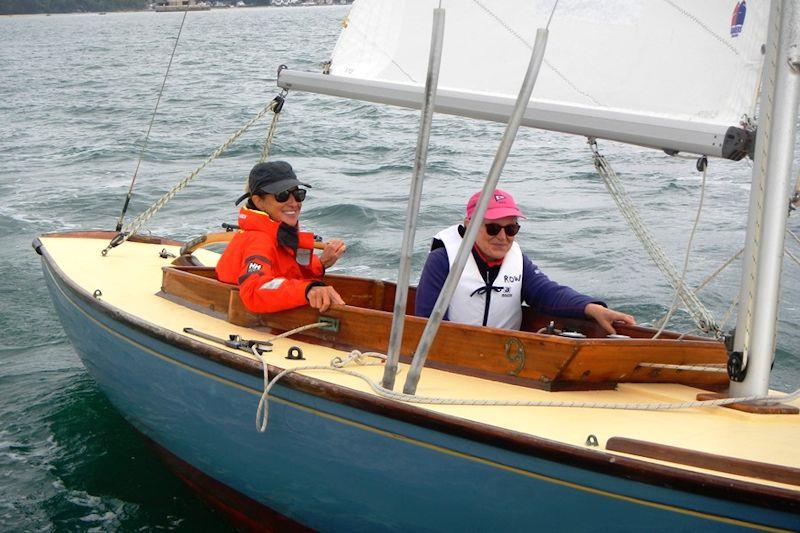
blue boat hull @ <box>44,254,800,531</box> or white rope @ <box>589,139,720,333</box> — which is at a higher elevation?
white rope @ <box>589,139,720,333</box>

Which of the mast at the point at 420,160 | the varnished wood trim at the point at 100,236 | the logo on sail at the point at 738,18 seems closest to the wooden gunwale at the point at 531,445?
the mast at the point at 420,160

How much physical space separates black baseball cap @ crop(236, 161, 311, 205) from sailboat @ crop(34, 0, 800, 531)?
1.60 ft

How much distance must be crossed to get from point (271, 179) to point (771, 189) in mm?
2248

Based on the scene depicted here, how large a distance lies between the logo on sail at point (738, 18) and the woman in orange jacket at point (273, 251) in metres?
1.87

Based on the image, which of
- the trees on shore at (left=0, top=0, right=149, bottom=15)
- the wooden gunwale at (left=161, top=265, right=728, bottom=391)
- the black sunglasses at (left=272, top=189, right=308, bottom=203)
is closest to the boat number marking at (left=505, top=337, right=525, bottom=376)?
the wooden gunwale at (left=161, top=265, right=728, bottom=391)

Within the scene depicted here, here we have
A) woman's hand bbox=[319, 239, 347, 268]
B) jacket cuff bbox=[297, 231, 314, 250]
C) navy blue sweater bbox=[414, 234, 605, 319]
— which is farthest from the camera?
woman's hand bbox=[319, 239, 347, 268]

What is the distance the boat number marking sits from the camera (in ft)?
12.6

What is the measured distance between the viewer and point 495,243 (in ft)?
13.8

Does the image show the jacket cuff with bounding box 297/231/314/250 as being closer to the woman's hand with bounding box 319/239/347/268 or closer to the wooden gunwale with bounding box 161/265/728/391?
the woman's hand with bounding box 319/239/347/268

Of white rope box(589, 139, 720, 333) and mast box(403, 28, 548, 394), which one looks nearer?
mast box(403, 28, 548, 394)

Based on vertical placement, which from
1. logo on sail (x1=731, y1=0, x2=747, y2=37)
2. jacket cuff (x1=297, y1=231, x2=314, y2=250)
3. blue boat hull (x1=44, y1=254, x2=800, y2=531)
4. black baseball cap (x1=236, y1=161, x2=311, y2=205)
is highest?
logo on sail (x1=731, y1=0, x2=747, y2=37)

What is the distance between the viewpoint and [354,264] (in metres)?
9.09

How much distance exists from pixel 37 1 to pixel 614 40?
11065 cm

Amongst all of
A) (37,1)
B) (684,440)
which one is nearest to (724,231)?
(684,440)
